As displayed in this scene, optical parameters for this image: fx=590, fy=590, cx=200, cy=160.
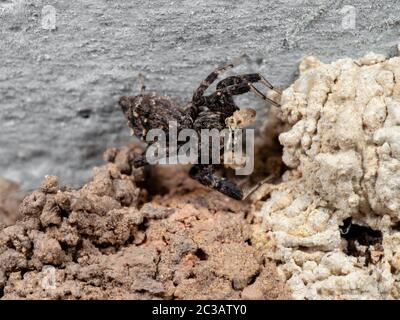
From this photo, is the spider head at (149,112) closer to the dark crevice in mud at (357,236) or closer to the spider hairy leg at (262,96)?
the spider hairy leg at (262,96)

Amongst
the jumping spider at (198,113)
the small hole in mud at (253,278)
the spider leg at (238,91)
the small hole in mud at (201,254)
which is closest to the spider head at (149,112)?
the jumping spider at (198,113)

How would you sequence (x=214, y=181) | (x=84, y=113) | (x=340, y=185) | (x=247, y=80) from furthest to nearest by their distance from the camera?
(x=84, y=113), (x=214, y=181), (x=247, y=80), (x=340, y=185)

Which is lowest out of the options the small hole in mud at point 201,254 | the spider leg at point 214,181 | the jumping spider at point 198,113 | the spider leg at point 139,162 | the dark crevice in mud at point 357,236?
the small hole in mud at point 201,254

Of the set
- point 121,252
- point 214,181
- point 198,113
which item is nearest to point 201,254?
point 121,252

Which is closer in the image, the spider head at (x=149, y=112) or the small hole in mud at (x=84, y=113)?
the spider head at (x=149, y=112)

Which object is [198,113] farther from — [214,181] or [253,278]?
[253,278]

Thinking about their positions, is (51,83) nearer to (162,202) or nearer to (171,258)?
(162,202)

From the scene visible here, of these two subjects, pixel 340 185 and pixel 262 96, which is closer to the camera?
pixel 340 185
